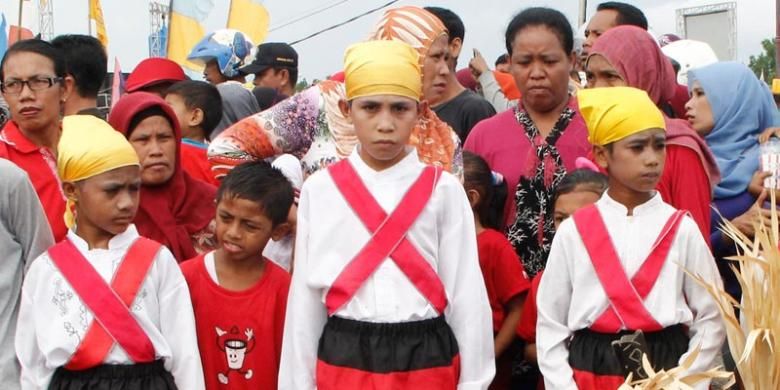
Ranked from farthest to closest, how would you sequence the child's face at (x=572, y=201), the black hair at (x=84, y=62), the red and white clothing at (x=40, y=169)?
the black hair at (x=84, y=62) < the red and white clothing at (x=40, y=169) < the child's face at (x=572, y=201)

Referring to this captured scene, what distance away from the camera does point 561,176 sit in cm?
426

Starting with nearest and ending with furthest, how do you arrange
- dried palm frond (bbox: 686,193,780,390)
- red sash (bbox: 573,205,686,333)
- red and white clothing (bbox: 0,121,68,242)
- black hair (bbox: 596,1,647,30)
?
dried palm frond (bbox: 686,193,780,390) → red sash (bbox: 573,205,686,333) → red and white clothing (bbox: 0,121,68,242) → black hair (bbox: 596,1,647,30)

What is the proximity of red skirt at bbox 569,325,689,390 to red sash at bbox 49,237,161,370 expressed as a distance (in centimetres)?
144

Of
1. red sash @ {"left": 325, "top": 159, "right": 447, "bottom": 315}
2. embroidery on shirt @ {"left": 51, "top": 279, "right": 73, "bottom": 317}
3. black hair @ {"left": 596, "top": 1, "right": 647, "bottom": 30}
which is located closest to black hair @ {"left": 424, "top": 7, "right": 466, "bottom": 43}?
black hair @ {"left": 596, "top": 1, "right": 647, "bottom": 30}

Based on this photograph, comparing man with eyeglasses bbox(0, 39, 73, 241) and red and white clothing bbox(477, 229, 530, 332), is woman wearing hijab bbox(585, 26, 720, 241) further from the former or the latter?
man with eyeglasses bbox(0, 39, 73, 241)

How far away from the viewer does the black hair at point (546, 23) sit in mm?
4387

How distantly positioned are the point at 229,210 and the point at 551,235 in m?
1.35

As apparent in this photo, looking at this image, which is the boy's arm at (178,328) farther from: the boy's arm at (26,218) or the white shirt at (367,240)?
the boy's arm at (26,218)

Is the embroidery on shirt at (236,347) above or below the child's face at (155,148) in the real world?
below

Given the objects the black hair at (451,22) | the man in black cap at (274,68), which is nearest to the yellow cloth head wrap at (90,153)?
the black hair at (451,22)

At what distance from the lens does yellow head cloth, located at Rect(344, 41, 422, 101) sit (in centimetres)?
343

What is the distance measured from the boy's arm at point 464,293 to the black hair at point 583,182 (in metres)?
0.74

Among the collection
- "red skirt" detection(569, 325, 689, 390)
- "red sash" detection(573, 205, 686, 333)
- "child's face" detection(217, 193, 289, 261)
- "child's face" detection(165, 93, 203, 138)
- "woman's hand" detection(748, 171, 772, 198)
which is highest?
"child's face" detection(165, 93, 203, 138)

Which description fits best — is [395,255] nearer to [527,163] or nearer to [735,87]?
[527,163]
